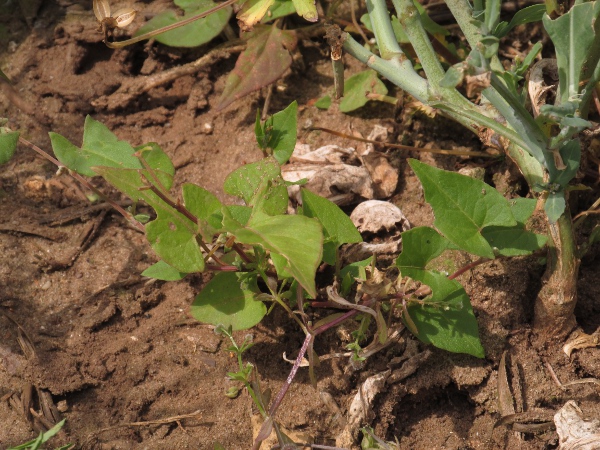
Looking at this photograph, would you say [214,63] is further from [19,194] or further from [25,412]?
[25,412]

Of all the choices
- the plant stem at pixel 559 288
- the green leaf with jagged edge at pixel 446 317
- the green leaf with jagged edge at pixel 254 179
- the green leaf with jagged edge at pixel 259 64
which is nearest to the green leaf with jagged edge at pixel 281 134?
the green leaf with jagged edge at pixel 254 179

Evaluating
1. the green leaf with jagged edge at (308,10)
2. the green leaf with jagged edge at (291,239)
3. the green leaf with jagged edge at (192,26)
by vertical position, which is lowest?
the green leaf with jagged edge at (291,239)

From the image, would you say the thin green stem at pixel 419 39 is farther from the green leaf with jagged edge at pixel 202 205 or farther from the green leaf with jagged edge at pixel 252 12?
the green leaf with jagged edge at pixel 202 205

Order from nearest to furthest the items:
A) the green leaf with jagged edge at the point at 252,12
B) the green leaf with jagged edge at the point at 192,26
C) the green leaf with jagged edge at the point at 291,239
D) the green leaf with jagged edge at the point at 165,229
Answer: the green leaf with jagged edge at the point at 291,239 → the green leaf with jagged edge at the point at 165,229 → the green leaf with jagged edge at the point at 252,12 → the green leaf with jagged edge at the point at 192,26

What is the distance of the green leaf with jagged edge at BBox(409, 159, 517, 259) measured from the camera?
144cm

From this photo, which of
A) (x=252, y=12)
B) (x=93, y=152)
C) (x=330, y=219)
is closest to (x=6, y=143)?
(x=93, y=152)

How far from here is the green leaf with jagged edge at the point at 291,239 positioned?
1244 mm

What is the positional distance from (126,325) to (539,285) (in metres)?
1.12

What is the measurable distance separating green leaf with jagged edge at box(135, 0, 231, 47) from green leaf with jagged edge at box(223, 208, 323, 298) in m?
1.00

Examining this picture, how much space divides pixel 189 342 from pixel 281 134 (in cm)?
61

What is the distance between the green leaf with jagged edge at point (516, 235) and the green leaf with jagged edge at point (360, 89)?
750 mm

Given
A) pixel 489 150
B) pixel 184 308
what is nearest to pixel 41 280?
pixel 184 308

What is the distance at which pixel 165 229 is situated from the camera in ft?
4.64

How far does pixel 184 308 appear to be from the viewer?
176 centimetres
